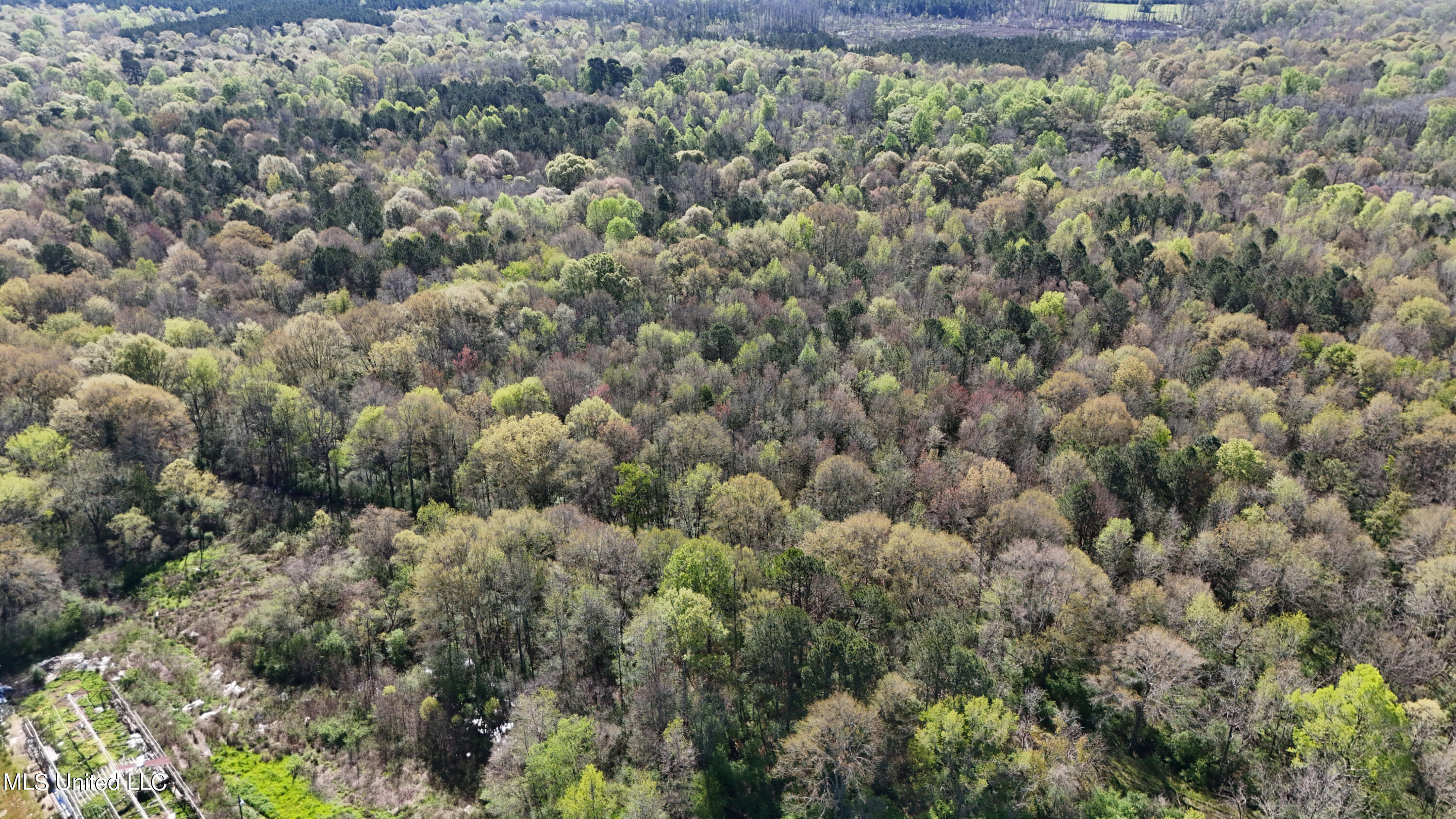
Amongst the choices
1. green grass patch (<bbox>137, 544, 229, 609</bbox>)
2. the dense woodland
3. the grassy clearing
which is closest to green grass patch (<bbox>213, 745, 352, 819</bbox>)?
the dense woodland

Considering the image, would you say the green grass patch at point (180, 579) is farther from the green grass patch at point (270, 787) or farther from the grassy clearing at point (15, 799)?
the green grass patch at point (270, 787)

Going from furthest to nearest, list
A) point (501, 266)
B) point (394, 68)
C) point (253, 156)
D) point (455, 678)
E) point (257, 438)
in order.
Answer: point (394, 68) → point (253, 156) → point (501, 266) → point (257, 438) → point (455, 678)

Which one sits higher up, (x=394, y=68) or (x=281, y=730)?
(x=394, y=68)

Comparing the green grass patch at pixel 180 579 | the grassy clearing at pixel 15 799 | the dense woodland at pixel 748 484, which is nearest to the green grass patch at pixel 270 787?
the dense woodland at pixel 748 484

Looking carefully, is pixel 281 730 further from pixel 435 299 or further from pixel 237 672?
pixel 435 299

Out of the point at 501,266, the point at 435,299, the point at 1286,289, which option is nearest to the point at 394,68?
the point at 501,266

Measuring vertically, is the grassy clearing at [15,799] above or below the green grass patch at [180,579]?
below

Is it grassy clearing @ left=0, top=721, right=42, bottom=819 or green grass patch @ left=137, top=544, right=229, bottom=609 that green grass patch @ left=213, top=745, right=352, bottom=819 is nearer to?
grassy clearing @ left=0, top=721, right=42, bottom=819
